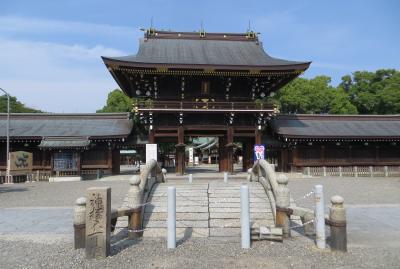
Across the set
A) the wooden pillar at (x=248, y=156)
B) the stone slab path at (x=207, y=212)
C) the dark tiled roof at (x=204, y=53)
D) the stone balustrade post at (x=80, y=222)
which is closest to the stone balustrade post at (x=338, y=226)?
the stone slab path at (x=207, y=212)

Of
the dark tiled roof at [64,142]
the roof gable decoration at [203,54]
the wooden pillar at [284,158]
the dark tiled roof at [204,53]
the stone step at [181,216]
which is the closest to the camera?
the stone step at [181,216]

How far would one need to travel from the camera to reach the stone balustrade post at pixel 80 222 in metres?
7.18

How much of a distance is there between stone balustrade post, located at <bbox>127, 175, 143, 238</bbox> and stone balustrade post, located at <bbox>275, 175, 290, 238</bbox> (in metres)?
3.16

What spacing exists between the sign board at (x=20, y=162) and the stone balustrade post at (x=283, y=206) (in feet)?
72.0

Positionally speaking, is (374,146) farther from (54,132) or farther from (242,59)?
(54,132)

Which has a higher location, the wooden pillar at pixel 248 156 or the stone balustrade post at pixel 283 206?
the wooden pillar at pixel 248 156

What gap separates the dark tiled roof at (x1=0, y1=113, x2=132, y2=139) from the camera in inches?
1104

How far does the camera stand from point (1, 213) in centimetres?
1218

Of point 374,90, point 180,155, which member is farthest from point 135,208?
point 374,90

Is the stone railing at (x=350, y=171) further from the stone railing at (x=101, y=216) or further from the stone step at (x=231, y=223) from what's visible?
the stone railing at (x=101, y=216)

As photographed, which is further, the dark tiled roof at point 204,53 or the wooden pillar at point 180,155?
the dark tiled roof at point 204,53

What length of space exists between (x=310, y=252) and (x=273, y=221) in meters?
1.88

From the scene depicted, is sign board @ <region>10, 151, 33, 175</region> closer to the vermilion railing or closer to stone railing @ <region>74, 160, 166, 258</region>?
the vermilion railing

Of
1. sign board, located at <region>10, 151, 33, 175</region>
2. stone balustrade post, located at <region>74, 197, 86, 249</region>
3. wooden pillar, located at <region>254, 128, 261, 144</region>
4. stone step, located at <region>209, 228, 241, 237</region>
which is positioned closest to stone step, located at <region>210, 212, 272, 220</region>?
stone step, located at <region>209, 228, 241, 237</region>
